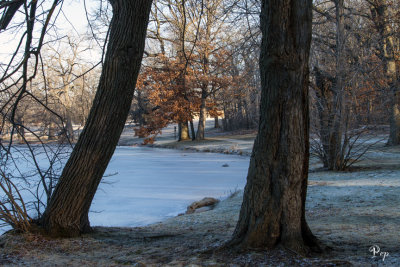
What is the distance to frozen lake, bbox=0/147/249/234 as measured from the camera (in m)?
8.04

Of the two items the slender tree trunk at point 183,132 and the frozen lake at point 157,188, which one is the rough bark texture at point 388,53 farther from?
the slender tree trunk at point 183,132

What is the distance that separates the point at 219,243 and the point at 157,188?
288 inches

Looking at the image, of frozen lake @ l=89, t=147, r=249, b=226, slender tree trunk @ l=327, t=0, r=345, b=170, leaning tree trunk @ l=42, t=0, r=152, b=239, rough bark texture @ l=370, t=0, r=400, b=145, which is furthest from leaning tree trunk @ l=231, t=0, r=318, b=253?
rough bark texture @ l=370, t=0, r=400, b=145

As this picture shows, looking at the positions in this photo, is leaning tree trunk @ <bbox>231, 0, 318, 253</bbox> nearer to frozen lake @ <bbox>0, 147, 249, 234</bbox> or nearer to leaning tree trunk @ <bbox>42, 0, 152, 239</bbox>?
leaning tree trunk @ <bbox>42, 0, 152, 239</bbox>

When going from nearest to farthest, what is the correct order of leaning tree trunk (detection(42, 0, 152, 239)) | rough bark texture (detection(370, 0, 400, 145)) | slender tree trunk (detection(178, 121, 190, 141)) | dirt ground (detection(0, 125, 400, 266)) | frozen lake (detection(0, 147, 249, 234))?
dirt ground (detection(0, 125, 400, 266)), leaning tree trunk (detection(42, 0, 152, 239)), frozen lake (detection(0, 147, 249, 234)), rough bark texture (detection(370, 0, 400, 145)), slender tree trunk (detection(178, 121, 190, 141))

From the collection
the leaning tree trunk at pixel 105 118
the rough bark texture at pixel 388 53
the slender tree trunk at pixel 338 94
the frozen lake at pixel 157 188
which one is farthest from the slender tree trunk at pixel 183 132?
the leaning tree trunk at pixel 105 118

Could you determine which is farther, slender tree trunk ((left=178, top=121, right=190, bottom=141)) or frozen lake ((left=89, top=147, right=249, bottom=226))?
slender tree trunk ((left=178, top=121, right=190, bottom=141))

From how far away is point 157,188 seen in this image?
10.9m

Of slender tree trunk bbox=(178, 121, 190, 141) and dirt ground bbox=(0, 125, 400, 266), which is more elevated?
slender tree trunk bbox=(178, 121, 190, 141)

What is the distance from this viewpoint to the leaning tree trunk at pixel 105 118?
420 centimetres

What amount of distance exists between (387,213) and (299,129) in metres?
2.84

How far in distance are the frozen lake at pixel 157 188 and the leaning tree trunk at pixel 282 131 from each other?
→ 2.84 meters

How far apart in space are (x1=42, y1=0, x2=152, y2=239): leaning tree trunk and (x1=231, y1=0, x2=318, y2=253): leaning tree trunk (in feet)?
5.41

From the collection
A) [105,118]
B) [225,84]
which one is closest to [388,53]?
[225,84]
